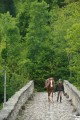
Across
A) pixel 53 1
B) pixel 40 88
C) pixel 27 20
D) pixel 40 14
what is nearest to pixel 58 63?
pixel 40 88

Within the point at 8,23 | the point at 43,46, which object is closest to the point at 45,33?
the point at 43,46

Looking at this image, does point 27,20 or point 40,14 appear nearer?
point 40,14

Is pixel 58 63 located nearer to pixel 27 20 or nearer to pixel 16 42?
pixel 16 42

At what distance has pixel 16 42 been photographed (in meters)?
72.2

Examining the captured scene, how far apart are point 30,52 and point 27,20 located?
20.1m

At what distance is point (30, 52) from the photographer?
211 ft

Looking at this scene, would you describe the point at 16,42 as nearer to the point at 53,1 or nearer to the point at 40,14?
the point at 40,14

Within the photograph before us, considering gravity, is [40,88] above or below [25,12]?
below

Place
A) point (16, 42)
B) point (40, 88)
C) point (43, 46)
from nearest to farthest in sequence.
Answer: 1. point (40, 88)
2. point (43, 46)
3. point (16, 42)

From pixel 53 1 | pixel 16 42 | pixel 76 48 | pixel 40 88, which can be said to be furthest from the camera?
pixel 53 1

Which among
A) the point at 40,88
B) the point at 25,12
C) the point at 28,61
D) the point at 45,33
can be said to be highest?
the point at 25,12

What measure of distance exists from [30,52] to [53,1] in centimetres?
3762

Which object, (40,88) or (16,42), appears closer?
(40,88)

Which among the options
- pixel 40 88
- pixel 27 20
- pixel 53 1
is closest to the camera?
pixel 40 88
